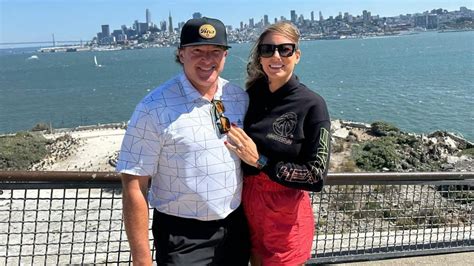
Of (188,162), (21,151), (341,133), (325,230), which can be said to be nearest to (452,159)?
(341,133)

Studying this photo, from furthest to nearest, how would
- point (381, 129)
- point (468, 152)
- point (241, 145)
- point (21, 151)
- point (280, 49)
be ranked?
point (381, 129)
point (21, 151)
point (468, 152)
point (280, 49)
point (241, 145)

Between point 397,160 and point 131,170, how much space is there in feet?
78.5

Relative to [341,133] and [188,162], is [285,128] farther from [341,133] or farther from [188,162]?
[341,133]

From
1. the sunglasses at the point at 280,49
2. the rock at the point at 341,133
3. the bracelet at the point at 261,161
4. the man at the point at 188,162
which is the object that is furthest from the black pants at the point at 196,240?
the rock at the point at 341,133

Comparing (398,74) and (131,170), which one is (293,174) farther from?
(398,74)

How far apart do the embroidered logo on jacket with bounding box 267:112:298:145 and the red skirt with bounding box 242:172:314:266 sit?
0.84 feet

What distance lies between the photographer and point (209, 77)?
3121 millimetres

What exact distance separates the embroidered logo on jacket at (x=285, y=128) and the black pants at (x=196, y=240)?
55 centimetres

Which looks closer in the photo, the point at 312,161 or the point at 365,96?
the point at 312,161

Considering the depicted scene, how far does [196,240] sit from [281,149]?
0.74 m

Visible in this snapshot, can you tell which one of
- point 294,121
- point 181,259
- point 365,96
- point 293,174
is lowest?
point 365,96

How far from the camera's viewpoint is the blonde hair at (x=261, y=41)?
3.27 m

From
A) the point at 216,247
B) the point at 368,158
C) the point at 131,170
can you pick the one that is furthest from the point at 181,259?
the point at 368,158

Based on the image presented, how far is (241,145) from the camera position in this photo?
3.12m
